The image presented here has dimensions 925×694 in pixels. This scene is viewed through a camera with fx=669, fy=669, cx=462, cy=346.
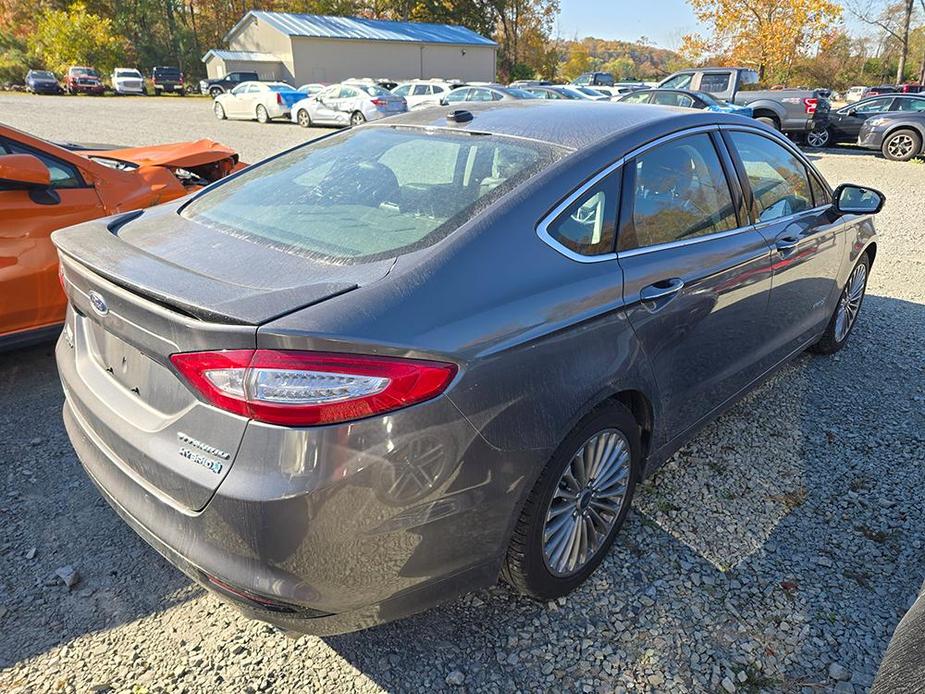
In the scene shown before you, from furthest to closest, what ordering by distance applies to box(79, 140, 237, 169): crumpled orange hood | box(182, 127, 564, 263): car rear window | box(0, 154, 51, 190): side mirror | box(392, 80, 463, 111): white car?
box(392, 80, 463, 111): white car < box(79, 140, 237, 169): crumpled orange hood < box(0, 154, 51, 190): side mirror < box(182, 127, 564, 263): car rear window

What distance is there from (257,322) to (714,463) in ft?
8.28

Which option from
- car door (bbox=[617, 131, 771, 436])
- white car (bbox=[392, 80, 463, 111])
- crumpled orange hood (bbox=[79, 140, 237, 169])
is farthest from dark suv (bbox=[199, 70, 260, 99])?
car door (bbox=[617, 131, 771, 436])

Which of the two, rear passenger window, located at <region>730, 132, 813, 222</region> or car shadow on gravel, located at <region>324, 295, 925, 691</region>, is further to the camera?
rear passenger window, located at <region>730, 132, 813, 222</region>

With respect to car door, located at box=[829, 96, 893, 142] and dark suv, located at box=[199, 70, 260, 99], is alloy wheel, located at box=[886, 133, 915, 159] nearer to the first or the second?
car door, located at box=[829, 96, 893, 142]

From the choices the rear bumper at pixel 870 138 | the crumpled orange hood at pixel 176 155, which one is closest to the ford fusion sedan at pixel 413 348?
the crumpled orange hood at pixel 176 155

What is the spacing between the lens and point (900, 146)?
14.8 m

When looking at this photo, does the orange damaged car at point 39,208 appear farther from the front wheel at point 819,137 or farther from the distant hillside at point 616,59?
the distant hillside at point 616,59

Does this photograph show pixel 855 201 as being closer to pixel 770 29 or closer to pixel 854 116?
pixel 854 116

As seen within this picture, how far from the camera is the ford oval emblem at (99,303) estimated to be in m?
2.02

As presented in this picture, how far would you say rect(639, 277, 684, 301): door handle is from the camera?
7.75 ft

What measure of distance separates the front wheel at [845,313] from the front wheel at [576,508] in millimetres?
2529

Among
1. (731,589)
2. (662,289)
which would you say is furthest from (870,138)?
(731,589)

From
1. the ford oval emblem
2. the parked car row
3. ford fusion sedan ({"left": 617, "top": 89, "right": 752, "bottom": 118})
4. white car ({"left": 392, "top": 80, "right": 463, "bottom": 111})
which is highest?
the parked car row

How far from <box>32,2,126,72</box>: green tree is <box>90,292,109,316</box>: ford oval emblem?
5806 cm
